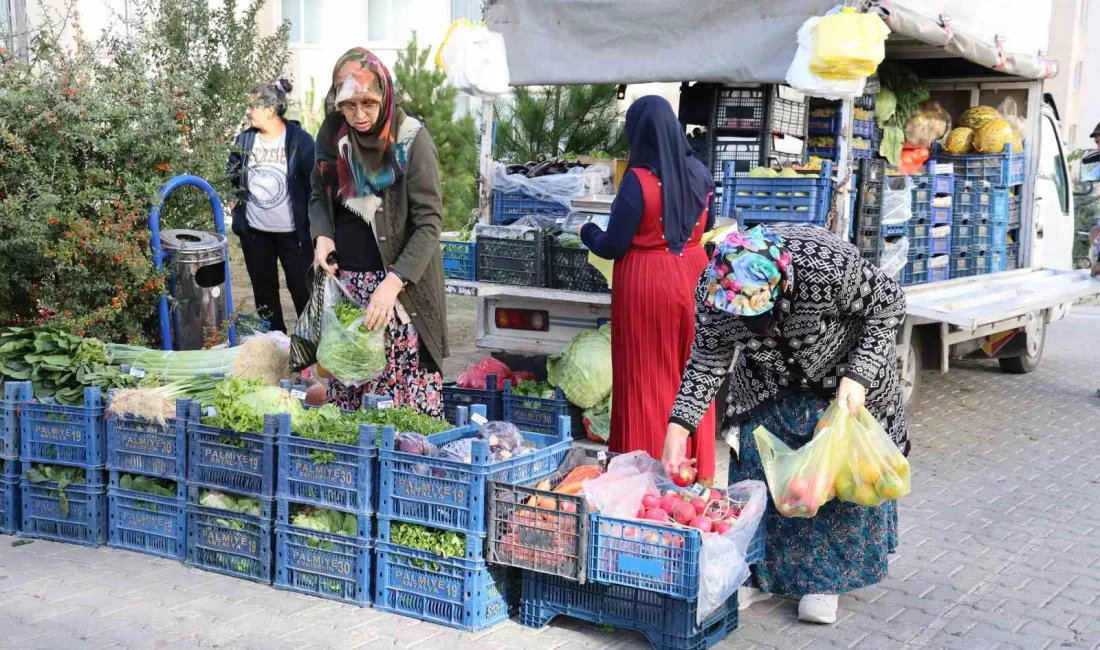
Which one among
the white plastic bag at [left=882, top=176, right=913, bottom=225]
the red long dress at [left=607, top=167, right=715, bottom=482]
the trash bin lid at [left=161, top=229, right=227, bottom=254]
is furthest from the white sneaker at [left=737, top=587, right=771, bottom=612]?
the white plastic bag at [left=882, top=176, right=913, bottom=225]

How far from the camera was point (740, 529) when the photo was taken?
162 inches

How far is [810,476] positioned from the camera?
4113 mm

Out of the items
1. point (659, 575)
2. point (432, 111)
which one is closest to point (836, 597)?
point (659, 575)

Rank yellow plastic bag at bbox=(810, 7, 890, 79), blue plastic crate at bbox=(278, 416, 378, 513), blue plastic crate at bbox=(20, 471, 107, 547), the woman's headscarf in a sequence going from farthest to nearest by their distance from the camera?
yellow plastic bag at bbox=(810, 7, 890, 79) < the woman's headscarf < blue plastic crate at bbox=(20, 471, 107, 547) < blue plastic crate at bbox=(278, 416, 378, 513)

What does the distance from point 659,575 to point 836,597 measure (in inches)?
36.9

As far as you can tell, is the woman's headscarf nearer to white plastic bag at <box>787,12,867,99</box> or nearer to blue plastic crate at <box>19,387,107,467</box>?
white plastic bag at <box>787,12,867,99</box>

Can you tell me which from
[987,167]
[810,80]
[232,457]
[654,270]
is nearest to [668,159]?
[654,270]

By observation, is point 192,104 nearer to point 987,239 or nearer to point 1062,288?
point 987,239

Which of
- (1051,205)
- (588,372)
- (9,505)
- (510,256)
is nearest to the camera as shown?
(9,505)

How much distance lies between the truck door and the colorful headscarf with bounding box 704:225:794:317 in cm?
725

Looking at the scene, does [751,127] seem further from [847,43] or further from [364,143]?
[364,143]

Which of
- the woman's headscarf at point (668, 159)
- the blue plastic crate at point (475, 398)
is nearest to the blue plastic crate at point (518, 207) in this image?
the blue plastic crate at point (475, 398)

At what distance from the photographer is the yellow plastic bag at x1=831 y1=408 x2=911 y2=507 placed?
4.11m

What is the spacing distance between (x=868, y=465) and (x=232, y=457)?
250cm
